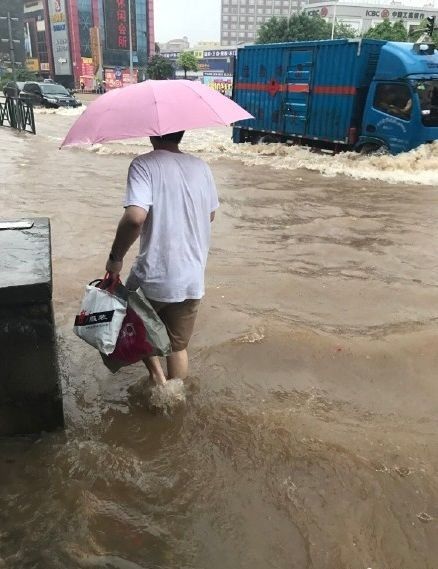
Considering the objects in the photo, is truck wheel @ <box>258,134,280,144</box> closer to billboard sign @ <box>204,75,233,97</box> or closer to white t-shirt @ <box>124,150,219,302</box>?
white t-shirt @ <box>124,150,219,302</box>

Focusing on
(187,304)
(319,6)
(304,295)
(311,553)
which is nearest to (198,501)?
(311,553)

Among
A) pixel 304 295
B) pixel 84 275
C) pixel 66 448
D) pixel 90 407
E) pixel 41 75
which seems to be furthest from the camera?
pixel 41 75

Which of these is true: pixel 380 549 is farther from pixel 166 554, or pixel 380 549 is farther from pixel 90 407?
pixel 90 407

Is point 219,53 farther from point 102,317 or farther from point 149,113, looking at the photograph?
point 102,317

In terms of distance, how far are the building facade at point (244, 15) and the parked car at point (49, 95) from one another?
138 meters

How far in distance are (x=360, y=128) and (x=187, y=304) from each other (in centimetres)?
1154

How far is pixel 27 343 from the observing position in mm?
2424

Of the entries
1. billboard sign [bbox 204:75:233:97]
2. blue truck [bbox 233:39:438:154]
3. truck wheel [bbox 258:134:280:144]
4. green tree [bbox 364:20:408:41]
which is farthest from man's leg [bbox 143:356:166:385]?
billboard sign [bbox 204:75:233:97]

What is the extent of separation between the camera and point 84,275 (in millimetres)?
5375

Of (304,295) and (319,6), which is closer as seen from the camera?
(304,295)

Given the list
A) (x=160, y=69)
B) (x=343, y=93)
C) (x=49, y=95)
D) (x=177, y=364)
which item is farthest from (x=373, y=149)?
(x=160, y=69)

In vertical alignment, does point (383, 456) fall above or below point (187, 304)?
below

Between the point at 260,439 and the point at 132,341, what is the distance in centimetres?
87

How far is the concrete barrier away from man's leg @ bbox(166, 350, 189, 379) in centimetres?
67
